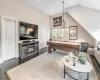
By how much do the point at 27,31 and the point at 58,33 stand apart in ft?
12.6

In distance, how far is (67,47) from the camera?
493cm

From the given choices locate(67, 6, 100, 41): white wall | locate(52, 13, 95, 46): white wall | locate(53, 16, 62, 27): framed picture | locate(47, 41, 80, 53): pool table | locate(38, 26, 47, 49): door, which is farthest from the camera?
locate(53, 16, 62, 27): framed picture

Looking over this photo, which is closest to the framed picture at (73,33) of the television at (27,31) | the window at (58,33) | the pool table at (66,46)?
the window at (58,33)

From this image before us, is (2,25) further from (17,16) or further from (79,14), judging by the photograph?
(79,14)

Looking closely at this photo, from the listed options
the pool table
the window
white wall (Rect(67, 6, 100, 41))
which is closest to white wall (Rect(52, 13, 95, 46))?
the window

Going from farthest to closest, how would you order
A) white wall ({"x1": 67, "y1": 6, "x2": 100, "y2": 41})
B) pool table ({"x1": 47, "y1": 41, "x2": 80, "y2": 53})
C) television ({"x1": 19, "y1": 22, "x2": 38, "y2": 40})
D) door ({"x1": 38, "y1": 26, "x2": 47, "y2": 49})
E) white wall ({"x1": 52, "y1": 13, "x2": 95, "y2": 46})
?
1. door ({"x1": 38, "y1": 26, "x2": 47, "y2": 49})
2. white wall ({"x1": 52, "y1": 13, "x2": 95, "y2": 46})
3. white wall ({"x1": 67, "y1": 6, "x2": 100, "y2": 41})
4. television ({"x1": 19, "y1": 22, "x2": 38, "y2": 40})
5. pool table ({"x1": 47, "y1": 41, "x2": 80, "y2": 53})

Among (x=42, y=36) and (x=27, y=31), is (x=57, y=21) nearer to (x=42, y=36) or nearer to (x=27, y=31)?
(x=42, y=36)

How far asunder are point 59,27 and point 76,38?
213cm

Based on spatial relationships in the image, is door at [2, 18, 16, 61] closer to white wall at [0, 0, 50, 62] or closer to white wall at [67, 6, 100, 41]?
white wall at [0, 0, 50, 62]

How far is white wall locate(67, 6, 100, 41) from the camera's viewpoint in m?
5.27

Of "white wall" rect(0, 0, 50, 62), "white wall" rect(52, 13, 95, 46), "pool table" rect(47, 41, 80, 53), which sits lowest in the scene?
"pool table" rect(47, 41, 80, 53)

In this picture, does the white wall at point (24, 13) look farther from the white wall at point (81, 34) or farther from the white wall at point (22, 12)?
the white wall at point (81, 34)

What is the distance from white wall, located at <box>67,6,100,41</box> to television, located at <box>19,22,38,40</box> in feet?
11.4

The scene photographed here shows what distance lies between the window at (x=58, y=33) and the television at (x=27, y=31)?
2.90m
